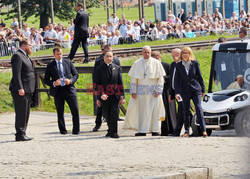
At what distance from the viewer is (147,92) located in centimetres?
1117

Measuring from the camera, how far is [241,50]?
1175cm

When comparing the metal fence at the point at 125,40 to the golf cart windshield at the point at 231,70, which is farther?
the metal fence at the point at 125,40

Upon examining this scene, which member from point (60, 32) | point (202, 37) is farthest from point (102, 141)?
point (202, 37)

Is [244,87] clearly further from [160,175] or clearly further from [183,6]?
[183,6]

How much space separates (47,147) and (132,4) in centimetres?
11896

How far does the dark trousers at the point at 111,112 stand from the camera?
1080cm

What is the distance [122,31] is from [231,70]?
59.1ft

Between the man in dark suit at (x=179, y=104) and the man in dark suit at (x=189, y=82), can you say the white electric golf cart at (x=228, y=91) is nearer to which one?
the man in dark suit at (x=179, y=104)

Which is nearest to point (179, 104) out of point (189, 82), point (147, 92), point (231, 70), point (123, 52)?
point (189, 82)

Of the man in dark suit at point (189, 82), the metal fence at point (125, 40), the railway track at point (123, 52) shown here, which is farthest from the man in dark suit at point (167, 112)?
the metal fence at point (125, 40)

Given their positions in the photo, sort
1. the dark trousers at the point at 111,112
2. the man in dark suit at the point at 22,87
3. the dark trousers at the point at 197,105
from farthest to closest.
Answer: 1. the dark trousers at the point at 111,112
2. the dark trousers at the point at 197,105
3. the man in dark suit at the point at 22,87

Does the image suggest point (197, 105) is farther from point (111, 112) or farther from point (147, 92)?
point (111, 112)

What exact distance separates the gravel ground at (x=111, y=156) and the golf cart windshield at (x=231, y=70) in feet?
7.17

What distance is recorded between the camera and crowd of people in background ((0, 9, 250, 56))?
2739cm
